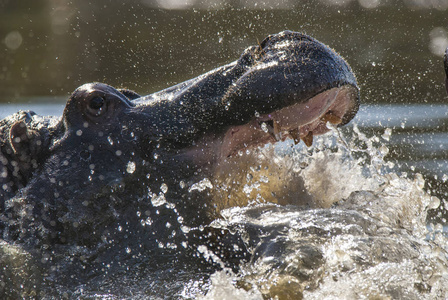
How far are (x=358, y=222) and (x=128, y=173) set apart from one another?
3.58 ft

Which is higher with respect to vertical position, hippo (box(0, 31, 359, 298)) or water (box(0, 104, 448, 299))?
hippo (box(0, 31, 359, 298))

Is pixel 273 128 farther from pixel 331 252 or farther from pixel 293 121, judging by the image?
pixel 331 252

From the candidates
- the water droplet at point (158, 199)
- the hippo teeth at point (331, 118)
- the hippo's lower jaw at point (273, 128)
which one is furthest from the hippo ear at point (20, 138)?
the hippo teeth at point (331, 118)

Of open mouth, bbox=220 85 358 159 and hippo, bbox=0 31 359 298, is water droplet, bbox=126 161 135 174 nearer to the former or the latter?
hippo, bbox=0 31 359 298

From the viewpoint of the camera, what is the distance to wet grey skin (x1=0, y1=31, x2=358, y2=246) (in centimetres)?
304

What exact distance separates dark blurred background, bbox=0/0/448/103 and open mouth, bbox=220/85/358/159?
4465 mm

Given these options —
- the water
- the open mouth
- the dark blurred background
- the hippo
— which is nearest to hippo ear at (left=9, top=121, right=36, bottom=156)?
the hippo

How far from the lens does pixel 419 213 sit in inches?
141

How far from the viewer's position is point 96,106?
3.26 meters

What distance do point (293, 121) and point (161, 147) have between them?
0.63 m

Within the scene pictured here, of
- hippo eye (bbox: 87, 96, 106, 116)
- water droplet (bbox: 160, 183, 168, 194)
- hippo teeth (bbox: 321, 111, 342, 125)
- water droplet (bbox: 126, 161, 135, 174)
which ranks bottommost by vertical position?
water droplet (bbox: 160, 183, 168, 194)

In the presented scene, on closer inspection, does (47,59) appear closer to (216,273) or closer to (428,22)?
(428,22)

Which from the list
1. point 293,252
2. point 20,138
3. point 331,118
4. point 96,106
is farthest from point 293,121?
point 20,138

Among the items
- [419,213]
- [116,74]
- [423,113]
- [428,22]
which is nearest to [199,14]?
[116,74]
